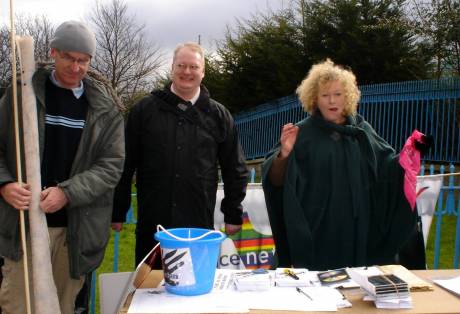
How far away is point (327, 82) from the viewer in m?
2.88

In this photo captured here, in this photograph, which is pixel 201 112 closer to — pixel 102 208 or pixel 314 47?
pixel 102 208

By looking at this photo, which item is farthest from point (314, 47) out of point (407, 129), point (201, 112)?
point (201, 112)

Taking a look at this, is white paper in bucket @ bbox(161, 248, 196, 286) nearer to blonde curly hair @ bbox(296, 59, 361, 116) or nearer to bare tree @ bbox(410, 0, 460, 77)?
blonde curly hair @ bbox(296, 59, 361, 116)

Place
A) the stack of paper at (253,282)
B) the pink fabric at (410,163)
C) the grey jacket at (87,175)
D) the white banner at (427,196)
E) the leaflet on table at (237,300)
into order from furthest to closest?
the white banner at (427,196) → the pink fabric at (410,163) → the grey jacket at (87,175) → the stack of paper at (253,282) → the leaflet on table at (237,300)

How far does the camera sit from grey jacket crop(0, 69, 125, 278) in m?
2.29

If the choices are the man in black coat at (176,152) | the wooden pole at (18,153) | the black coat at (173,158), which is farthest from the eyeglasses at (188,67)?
the wooden pole at (18,153)

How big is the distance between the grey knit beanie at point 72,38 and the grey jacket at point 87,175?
0.52 ft

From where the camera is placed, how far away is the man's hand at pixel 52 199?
2209 millimetres

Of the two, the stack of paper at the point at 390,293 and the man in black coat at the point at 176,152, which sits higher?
the man in black coat at the point at 176,152

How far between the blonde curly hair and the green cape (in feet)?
0.34

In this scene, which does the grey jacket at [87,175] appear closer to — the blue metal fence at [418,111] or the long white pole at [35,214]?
the long white pole at [35,214]

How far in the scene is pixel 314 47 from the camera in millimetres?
13188

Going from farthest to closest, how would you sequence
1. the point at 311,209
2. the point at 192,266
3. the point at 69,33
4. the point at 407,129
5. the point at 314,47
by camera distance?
the point at 314,47 → the point at 407,129 → the point at 311,209 → the point at 69,33 → the point at 192,266

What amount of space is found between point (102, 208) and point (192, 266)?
0.88 meters
